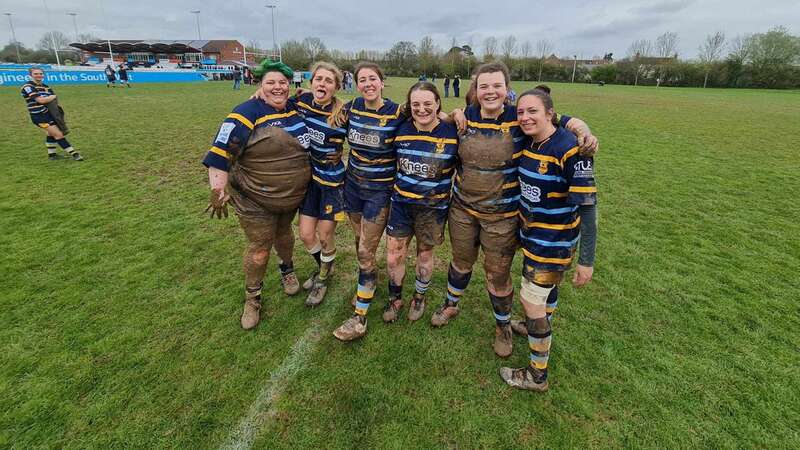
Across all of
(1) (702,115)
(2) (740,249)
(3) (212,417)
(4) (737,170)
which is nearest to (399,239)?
(3) (212,417)

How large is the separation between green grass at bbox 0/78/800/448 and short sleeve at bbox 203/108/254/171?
159 cm

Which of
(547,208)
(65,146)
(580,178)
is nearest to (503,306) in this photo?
(547,208)

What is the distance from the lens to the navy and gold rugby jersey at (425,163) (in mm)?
3018

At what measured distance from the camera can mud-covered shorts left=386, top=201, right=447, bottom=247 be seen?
10.8 feet

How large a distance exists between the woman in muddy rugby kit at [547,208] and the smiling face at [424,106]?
67cm

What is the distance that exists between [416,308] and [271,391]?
1.51 metres

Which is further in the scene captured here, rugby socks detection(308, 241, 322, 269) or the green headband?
rugby socks detection(308, 241, 322, 269)

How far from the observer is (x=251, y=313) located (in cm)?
362

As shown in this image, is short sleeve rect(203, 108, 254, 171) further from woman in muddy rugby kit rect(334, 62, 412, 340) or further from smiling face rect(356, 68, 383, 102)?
smiling face rect(356, 68, 383, 102)

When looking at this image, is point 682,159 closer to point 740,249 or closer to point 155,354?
point 740,249

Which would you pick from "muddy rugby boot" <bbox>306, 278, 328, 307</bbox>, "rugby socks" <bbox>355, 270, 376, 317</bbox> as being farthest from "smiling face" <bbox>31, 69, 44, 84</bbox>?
"rugby socks" <bbox>355, 270, 376, 317</bbox>

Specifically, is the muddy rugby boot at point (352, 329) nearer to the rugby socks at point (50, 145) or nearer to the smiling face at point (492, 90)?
the smiling face at point (492, 90)

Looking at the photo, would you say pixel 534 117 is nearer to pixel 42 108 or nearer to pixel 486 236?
pixel 486 236

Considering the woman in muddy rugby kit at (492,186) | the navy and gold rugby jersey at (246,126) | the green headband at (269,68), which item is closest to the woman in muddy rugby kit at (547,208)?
the woman in muddy rugby kit at (492,186)
